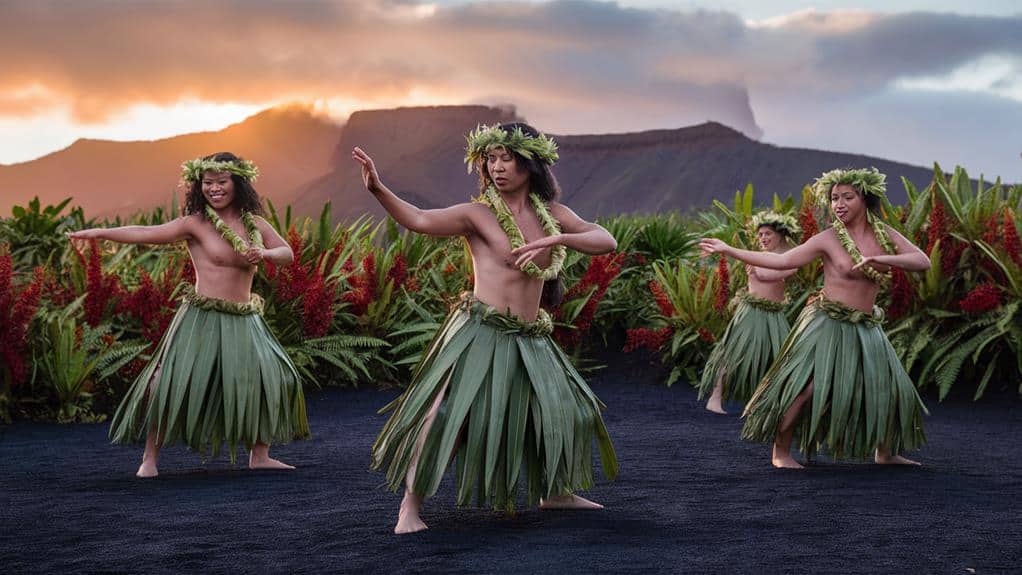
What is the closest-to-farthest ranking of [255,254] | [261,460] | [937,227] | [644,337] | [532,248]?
1. [532,248]
2. [255,254]
3. [261,460]
4. [937,227]
5. [644,337]

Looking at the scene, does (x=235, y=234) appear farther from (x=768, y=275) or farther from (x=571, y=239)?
(x=768, y=275)

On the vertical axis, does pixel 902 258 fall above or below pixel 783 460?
above

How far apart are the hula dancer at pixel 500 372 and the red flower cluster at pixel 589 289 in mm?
4613

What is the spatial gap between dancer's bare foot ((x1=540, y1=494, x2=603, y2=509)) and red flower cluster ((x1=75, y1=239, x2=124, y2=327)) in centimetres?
412

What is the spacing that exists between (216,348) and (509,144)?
1.82m

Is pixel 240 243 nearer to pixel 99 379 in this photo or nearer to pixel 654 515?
pixel 654 515

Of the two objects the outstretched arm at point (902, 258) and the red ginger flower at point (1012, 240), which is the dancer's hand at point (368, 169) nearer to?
the outstretched arm at point (902, 258)

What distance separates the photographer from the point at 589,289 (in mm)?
8648

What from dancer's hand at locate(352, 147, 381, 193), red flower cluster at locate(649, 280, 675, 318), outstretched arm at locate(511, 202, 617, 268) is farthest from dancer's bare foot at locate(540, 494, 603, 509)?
red flower cluster at locate(649, 280, 675, 318)

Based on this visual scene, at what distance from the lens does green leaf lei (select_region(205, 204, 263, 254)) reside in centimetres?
489

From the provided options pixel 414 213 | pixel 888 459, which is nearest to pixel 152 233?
pixel 414 213

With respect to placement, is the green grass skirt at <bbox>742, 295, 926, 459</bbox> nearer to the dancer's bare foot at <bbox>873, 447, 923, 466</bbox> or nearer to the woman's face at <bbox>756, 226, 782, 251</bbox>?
the dancer's bare foot at <bbox>873, 447, 923, 466</bbox>

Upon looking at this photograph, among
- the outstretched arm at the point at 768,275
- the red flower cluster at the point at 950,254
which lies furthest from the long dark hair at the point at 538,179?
the red flower cluster at the point at 950,254

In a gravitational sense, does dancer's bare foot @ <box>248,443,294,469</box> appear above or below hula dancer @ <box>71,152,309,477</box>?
below
